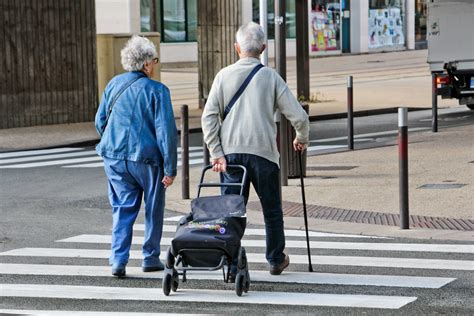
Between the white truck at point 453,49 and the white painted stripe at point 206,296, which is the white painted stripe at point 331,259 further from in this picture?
the white truck at point 453,49

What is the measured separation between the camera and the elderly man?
348 inches

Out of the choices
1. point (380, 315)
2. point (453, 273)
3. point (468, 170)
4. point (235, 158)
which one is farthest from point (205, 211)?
point (468, 170)

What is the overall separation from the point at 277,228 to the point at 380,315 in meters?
1.39

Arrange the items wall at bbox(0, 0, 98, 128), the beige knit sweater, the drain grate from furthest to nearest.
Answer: wall at bbox(0, 0, 98, 128) → the drain grate → the beige knit sweater

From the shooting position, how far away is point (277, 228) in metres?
9.02

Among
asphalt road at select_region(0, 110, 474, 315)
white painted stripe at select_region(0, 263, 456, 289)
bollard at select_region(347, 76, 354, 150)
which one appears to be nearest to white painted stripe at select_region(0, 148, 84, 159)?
bollard at select_region(347, 76, 354, 150)

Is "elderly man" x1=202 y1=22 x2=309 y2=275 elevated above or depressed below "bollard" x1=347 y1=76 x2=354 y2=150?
above

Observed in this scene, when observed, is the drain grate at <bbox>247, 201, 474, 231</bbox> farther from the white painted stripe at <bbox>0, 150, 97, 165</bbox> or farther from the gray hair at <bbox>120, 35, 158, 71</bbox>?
the white painted stripe at <bbox>0, 150, 97, 165</bbox>

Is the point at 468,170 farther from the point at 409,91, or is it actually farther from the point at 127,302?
the point at 409,91

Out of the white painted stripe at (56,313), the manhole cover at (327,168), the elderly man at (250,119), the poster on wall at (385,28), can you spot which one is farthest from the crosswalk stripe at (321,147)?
the poster on wall at (385,28)

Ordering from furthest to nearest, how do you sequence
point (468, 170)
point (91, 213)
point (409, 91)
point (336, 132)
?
point (409, 91) → point (336, 132) → point (468, 170) → point (91, 213)

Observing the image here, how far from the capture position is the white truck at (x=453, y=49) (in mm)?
24328

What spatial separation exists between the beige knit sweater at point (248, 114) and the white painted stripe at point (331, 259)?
1340 millimetres

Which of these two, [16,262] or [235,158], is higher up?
[235,158]
